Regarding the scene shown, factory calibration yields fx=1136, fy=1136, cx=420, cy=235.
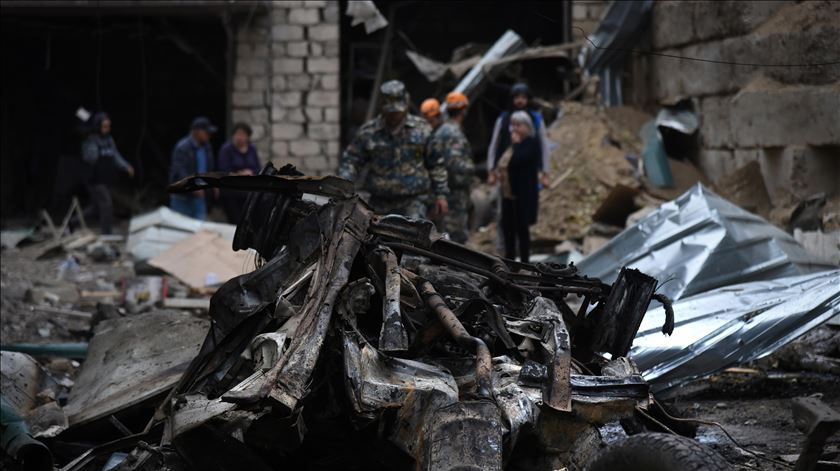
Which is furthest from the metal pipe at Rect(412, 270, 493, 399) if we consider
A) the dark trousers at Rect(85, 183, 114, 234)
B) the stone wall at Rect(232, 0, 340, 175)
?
the stone wall at Rect(232, 0, 340, 175)

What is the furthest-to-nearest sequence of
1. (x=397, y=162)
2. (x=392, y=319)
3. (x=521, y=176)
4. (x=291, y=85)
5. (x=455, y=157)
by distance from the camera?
(x=291, y=85), (x=521, y=176), (x=455, y=157), (x=397, y=162), (x=392, y=319)

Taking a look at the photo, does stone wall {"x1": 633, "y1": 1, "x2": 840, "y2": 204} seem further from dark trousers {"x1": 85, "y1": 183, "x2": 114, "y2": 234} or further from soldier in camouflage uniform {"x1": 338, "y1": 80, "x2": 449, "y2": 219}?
dark trousers {"x1": 85, "y1": 183, "x2": 114, "y2": 234}

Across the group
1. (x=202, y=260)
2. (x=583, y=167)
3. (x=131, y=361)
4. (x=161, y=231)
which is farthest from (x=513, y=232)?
(x=131, y=361)

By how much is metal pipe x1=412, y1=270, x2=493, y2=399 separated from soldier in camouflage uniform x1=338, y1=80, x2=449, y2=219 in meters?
4.92

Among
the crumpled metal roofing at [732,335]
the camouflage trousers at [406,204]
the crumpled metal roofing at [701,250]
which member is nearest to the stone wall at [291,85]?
→ the camouflage trousers at [406,204]

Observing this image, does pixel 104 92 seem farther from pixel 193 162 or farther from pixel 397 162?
pixel 397 162

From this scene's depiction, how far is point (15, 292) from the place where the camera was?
11.1m

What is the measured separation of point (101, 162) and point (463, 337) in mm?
11895

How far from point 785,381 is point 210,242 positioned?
23.5 ft

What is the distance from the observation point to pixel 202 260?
12242mm

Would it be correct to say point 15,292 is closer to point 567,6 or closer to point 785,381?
point 785,381

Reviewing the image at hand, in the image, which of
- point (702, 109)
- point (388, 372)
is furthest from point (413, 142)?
point (388, 372)

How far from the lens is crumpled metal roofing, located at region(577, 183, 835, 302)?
26.5ft

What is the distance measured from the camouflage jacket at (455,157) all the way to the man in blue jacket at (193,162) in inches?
176
